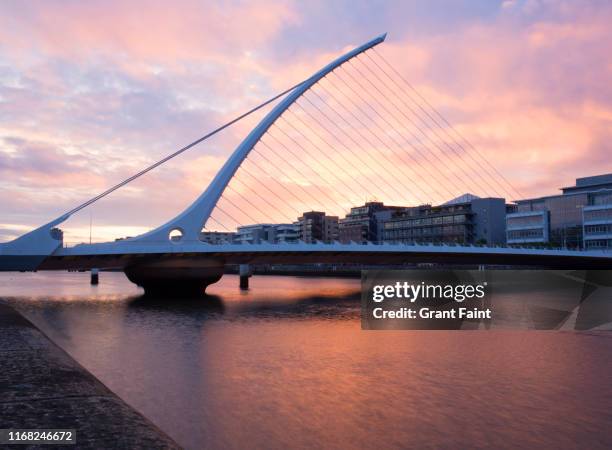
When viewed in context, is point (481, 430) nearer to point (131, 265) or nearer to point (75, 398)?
point (75, 398)

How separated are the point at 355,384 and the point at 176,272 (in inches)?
1296

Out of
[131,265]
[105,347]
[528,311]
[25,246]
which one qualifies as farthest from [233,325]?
[131,265]

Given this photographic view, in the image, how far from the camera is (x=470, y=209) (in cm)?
11219

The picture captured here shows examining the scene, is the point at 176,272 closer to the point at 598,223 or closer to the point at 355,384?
the point at 355,384

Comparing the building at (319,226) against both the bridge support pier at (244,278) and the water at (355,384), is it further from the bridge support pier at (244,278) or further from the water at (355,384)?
the water at (355,384)

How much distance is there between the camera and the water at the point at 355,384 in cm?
1034

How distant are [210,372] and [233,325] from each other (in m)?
12.6

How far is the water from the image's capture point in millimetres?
10336

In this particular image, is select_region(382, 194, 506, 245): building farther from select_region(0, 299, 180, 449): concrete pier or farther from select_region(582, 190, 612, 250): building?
select_region(0, 299, 180, 449): concrete pier

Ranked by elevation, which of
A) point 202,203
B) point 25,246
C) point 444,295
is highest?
point 202,203

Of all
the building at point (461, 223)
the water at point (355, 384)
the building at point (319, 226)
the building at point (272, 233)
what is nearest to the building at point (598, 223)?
the building at point (461, 223)

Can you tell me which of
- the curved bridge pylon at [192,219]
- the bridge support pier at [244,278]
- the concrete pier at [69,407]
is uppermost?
the curved bridge pylon at [192,219]

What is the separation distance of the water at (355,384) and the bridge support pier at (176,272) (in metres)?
17.7

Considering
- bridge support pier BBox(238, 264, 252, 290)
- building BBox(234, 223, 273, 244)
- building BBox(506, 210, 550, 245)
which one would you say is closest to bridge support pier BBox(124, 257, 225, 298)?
bridge support pier BBox(238, 264, 252, 290)
